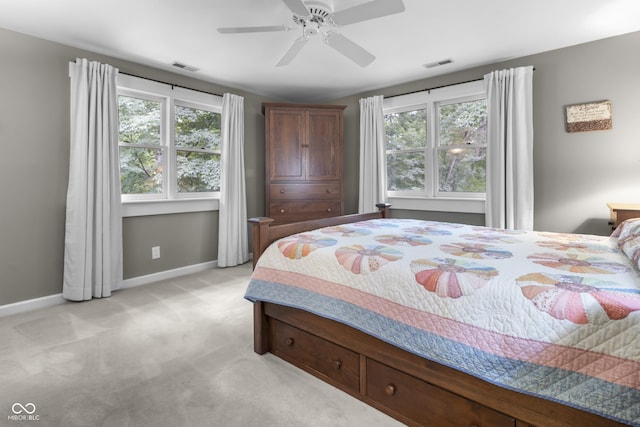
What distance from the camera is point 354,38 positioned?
2.91 m

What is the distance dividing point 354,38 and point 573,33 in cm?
183

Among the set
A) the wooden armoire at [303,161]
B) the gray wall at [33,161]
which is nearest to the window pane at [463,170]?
the wooden armoire at [303,161]

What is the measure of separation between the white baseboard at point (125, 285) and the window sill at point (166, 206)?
668 mm

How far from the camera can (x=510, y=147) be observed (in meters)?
3.27

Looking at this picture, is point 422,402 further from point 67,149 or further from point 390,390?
point 67,149

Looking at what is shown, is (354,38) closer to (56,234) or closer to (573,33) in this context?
(573,33)

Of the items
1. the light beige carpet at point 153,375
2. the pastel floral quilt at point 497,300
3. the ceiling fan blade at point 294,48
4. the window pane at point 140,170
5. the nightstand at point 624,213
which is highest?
the ceiling fan blade at point 294,48

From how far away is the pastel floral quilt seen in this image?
93 cm

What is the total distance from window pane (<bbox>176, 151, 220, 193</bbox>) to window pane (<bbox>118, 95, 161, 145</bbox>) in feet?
1.19

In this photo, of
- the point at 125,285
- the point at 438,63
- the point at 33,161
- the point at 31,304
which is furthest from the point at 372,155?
the point at 31,304

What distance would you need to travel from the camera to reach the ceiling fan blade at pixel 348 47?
234 cm

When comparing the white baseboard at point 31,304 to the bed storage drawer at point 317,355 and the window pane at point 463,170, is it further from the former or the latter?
the window pane at point 463,170

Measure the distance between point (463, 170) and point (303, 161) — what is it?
1.94 m

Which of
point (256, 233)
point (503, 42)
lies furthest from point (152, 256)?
point (503, 42)
